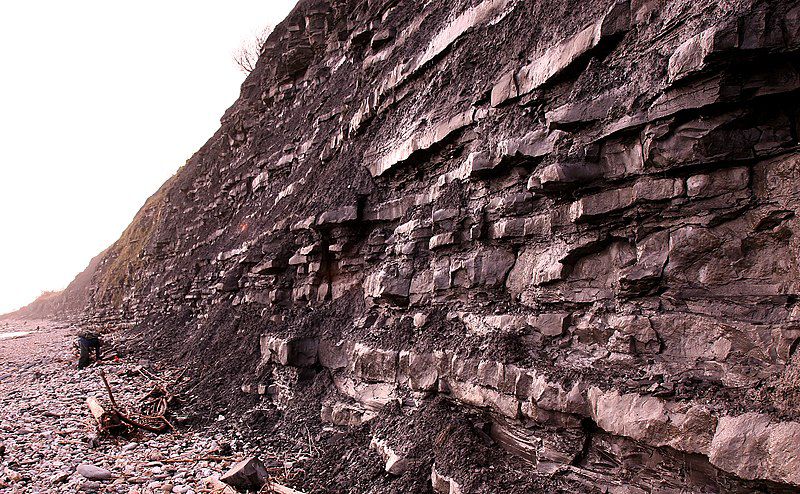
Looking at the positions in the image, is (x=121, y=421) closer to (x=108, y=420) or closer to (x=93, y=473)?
(x=108, y=420)

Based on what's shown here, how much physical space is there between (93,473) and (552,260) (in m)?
6.63

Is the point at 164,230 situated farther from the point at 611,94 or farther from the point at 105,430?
the point at 611,94

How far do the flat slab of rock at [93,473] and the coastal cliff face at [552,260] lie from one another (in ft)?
7.39

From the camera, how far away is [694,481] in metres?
3.11

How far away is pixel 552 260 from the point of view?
437 cm

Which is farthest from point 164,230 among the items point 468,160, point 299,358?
point 468,160

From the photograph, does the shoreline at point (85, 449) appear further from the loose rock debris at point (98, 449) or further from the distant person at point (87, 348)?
the distant person at point (87, 348)

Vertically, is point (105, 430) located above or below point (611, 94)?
below

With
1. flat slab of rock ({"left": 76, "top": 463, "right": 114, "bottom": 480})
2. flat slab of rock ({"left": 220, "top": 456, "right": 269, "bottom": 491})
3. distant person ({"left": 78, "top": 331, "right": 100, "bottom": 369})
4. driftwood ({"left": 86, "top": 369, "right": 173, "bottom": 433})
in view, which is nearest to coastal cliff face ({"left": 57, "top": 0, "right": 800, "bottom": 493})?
flat slab of rock ({"left": 220, "top": 456, "right": 269, "bottom": 491})

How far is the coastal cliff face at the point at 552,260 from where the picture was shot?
10.0 ft

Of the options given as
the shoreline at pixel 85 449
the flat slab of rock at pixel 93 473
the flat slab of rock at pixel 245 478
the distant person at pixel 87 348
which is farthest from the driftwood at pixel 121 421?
the distant person at pixel 87 348

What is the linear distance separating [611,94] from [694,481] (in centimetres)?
293

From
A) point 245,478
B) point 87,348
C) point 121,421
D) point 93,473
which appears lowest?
point 93,473

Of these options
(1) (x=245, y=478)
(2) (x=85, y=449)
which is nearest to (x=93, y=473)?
(2) (x=85, y=449)
